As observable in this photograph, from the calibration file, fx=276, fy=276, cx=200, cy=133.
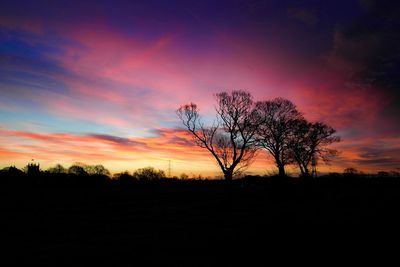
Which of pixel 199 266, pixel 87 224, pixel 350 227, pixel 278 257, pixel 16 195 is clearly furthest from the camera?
pixel 16 195

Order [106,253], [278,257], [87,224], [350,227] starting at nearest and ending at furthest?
[278,257] → [106,253] → [350,227] → [87,224]

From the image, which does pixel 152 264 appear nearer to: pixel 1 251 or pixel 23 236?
pixel 1 251

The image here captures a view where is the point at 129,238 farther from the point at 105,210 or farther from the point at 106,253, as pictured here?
the point at 105,210

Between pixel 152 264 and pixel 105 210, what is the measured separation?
1312 centimetres

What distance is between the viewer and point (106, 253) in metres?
8.95

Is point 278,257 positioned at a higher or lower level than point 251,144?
lower

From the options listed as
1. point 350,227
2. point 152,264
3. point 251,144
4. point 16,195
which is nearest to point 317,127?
point 251,144

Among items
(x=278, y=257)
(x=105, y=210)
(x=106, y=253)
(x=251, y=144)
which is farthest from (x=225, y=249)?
(x=251, y=144)

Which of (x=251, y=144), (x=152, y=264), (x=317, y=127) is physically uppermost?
(x=317, y=127)

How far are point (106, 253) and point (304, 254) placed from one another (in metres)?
6.26

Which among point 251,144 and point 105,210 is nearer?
point 105,210

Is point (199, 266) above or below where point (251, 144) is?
below

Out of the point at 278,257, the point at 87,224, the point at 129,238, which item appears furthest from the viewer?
the point at 87,224

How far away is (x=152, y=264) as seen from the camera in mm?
7824
